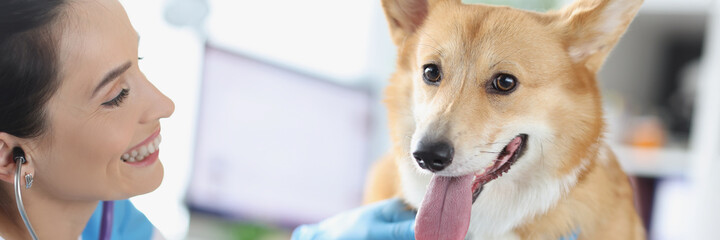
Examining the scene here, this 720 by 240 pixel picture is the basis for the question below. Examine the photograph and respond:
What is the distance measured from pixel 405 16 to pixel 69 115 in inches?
23.3

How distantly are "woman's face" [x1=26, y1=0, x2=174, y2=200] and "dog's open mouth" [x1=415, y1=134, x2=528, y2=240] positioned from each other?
1.41 ft

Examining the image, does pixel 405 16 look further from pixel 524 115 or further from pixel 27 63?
pixel 27 63

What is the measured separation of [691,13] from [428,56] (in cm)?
168

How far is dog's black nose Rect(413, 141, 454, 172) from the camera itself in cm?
83

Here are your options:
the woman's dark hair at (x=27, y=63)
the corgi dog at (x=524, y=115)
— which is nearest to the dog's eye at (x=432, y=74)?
the corgi dog at (x=524, y=115)

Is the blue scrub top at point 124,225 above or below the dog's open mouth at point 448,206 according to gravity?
below

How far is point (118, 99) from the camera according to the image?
83 centimetres

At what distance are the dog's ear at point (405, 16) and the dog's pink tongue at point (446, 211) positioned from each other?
32cm

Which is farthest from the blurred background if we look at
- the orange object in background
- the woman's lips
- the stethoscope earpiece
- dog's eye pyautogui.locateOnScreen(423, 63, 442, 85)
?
the stethoscope earpiece

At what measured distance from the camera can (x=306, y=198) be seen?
7.55 ft

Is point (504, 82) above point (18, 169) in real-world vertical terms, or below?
above

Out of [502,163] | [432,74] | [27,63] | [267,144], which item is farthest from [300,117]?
[27,63]

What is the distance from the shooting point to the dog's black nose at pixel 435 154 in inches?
32.8

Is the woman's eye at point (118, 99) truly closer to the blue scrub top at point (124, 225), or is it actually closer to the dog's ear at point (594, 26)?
the blue scrub top at point (124, 225)
